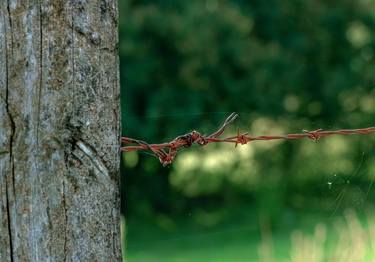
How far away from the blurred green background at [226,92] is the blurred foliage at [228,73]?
0.8 inches

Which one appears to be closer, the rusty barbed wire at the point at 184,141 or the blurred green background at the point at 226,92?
the rusty barbed wire at the point at 184,141

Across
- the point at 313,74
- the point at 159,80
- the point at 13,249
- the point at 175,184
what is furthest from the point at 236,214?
the point at 13,249

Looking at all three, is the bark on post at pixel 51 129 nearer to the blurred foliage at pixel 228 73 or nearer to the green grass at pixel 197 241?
the green grass at pixel 197 241

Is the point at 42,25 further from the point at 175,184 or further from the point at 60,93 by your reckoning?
the point at 175,184

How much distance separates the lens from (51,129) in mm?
1757

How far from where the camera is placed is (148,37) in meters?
13.9

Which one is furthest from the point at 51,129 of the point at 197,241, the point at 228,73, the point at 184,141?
the point at 228,73

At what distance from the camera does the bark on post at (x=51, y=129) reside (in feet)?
5.70

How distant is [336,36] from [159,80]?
380 centimetres

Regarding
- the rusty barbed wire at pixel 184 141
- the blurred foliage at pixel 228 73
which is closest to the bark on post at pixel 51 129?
the rusty barbed wire at pixel 184 141

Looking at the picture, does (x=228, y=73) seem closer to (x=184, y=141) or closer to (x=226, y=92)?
(x=226, y=92)

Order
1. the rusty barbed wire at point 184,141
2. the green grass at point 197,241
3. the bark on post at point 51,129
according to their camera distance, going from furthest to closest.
→ the green grass at point 197,241 → the rusty barbed wire at point 184,141 → the bark on post at point 51,129

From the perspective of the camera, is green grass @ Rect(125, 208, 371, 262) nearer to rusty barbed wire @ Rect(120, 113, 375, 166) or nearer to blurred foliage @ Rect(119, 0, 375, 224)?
blurred foliage @ Rect(119, 0, 375, 224)

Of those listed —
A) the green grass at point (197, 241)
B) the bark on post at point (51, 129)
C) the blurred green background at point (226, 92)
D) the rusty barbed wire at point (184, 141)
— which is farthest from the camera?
the blurred green background at point (226, 92)
